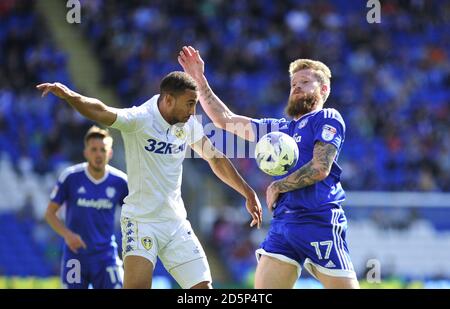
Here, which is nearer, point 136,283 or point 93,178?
point 136,283

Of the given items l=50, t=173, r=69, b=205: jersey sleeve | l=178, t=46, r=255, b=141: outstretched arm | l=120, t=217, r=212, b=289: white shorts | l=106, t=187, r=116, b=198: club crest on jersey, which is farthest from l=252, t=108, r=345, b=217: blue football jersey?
l=50, t=173, r=69, b=205: jersey sleeve

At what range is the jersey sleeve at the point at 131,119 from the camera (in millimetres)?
6739

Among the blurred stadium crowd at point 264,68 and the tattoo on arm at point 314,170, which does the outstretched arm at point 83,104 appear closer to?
the tattoo on arm at point 314,170

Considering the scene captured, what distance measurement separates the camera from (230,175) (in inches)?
293

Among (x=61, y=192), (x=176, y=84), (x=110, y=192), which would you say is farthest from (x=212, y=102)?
(x=61, y=192)

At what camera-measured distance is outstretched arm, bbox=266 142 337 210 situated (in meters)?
6.43

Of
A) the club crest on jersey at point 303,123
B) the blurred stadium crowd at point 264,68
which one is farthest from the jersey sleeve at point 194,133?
the blurred stadium crowd at point 264,68

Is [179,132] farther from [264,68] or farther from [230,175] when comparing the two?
[264,68]

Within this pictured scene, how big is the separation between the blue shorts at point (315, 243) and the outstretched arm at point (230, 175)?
0.75 metres

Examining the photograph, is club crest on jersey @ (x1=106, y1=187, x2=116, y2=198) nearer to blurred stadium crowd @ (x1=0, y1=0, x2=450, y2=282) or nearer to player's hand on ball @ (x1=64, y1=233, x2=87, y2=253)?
player's hand on ball @ (x1=64, y1=233, x2=87, y2=253)

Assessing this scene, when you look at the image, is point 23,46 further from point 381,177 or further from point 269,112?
point 381,177

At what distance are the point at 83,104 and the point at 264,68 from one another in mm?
14251
